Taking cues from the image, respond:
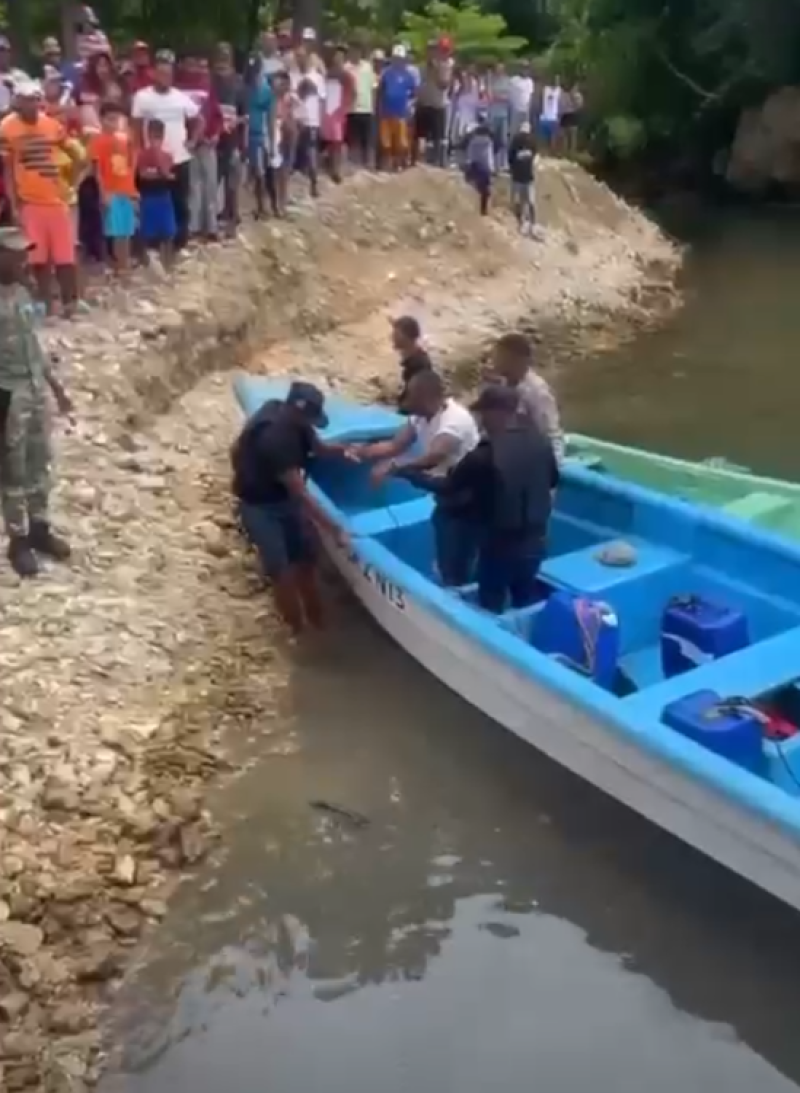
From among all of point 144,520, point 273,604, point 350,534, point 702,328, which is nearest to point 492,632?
point 350,534

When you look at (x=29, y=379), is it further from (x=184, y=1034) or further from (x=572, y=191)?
(x=572, y=191)

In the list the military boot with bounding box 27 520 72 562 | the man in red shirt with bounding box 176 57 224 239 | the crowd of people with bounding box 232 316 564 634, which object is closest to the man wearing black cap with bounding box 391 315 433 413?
the crowd of people with bounding box 232 316 564 634

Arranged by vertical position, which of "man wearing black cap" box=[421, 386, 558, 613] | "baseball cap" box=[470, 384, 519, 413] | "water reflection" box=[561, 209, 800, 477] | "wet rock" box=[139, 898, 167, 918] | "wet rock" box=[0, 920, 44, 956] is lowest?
"water reflection" box=[561, 209, 800, 477]

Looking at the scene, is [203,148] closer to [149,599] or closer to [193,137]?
[193,137]

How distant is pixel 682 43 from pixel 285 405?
26991 mm

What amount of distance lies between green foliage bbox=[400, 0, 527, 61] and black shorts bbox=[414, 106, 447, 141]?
1047 centimetres

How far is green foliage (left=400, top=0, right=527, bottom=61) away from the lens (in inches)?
1163

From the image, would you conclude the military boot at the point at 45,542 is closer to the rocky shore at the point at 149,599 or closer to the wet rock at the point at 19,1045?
the rocky shore at the point at 149,599

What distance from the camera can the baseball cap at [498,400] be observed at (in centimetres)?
721

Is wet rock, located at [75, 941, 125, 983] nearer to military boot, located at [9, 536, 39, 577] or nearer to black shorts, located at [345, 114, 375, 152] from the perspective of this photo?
military boot, located at [9, 536, 39, 577]

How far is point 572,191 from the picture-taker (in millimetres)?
22312

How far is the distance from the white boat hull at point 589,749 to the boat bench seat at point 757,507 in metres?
2.18

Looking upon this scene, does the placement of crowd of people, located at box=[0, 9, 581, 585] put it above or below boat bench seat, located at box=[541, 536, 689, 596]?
above

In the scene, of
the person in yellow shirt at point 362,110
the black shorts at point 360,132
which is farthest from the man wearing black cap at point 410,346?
the black shorts at point 360,132
